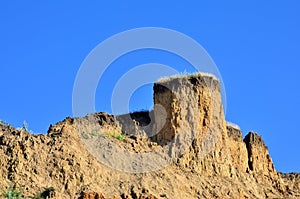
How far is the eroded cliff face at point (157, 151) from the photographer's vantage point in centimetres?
4675

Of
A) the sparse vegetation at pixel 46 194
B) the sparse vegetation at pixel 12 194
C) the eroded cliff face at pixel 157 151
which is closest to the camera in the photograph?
the sparse vegetation at pixel 12 194

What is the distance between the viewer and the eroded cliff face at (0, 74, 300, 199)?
4675 centimetres

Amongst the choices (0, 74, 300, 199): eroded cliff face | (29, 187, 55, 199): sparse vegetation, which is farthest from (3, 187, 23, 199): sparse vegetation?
(29, 187, 55, 199): sparse vegetation

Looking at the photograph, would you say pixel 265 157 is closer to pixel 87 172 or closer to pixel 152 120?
pixel 152 120

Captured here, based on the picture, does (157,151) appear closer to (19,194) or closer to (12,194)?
(19,194)

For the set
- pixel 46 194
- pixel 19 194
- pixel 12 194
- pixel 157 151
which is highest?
pixel 157 151

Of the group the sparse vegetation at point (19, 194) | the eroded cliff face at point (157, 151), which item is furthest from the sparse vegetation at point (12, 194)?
the eroded cliff face at point (157, 151)

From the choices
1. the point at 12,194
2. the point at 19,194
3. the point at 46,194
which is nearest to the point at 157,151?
the point at 46,194

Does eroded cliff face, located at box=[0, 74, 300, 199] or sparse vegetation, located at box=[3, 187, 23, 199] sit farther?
eroded cliff face, located at box=[0, 74, 300, 199]

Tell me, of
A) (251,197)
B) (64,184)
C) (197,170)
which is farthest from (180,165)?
(64,184)

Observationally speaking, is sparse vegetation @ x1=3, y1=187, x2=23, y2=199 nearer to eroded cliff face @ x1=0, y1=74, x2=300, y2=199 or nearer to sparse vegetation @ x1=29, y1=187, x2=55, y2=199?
eroded cliff face @ x1=0, y1=74, x2=300, y2=199

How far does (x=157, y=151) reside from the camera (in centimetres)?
5275

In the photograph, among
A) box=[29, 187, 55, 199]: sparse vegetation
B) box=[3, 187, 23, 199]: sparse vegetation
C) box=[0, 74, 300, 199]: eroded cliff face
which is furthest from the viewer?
box=[0, 74, 300, 199]: eroded cliff face

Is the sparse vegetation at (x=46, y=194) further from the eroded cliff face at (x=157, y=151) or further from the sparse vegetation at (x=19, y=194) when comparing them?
the eroded cliff face at (x=157, y=151)
